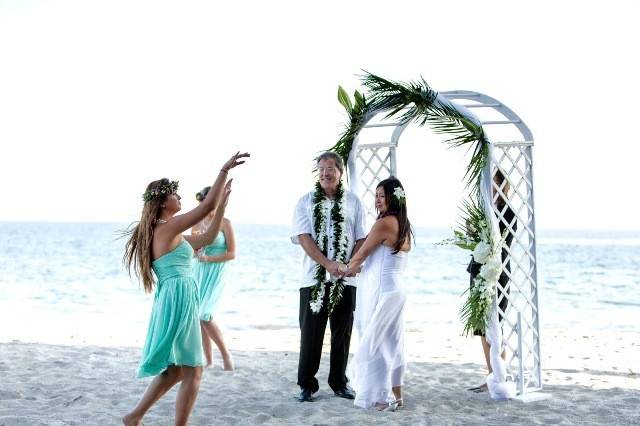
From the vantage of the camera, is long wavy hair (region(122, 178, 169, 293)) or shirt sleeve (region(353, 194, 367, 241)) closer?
long wavy hair (region(122, 178, 169, 293))

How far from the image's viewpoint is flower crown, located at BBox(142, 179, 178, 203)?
4.70 meters

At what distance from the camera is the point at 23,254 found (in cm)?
4234

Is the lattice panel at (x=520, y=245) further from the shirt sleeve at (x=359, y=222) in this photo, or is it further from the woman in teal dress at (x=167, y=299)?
the woman in teal dress at (x=167, y=299)

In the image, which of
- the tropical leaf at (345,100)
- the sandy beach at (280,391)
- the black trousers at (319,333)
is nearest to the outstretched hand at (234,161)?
the black trousers at (319,333)

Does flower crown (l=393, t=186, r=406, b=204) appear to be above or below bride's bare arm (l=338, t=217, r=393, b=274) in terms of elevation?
above

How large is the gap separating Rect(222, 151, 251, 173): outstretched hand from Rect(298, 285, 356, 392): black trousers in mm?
1864

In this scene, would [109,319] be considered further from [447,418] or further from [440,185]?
[440,185]

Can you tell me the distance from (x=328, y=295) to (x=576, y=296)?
19.1 meters

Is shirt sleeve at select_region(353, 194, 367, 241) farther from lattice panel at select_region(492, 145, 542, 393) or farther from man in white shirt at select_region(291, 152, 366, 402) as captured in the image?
lattice panel at select_region(492, 145, 542, 393)

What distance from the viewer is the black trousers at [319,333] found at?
6.20 m

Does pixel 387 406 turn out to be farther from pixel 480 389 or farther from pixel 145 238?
pixel 145 238

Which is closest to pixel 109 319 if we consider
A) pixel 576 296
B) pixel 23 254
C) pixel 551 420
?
pixel 551 420

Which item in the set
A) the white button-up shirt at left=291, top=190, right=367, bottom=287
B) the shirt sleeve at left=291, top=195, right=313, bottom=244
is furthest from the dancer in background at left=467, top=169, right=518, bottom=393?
the shirt sleeve at left=291, top=195, right=313, bottom=244

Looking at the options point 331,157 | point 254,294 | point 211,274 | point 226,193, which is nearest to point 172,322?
point 226,193
